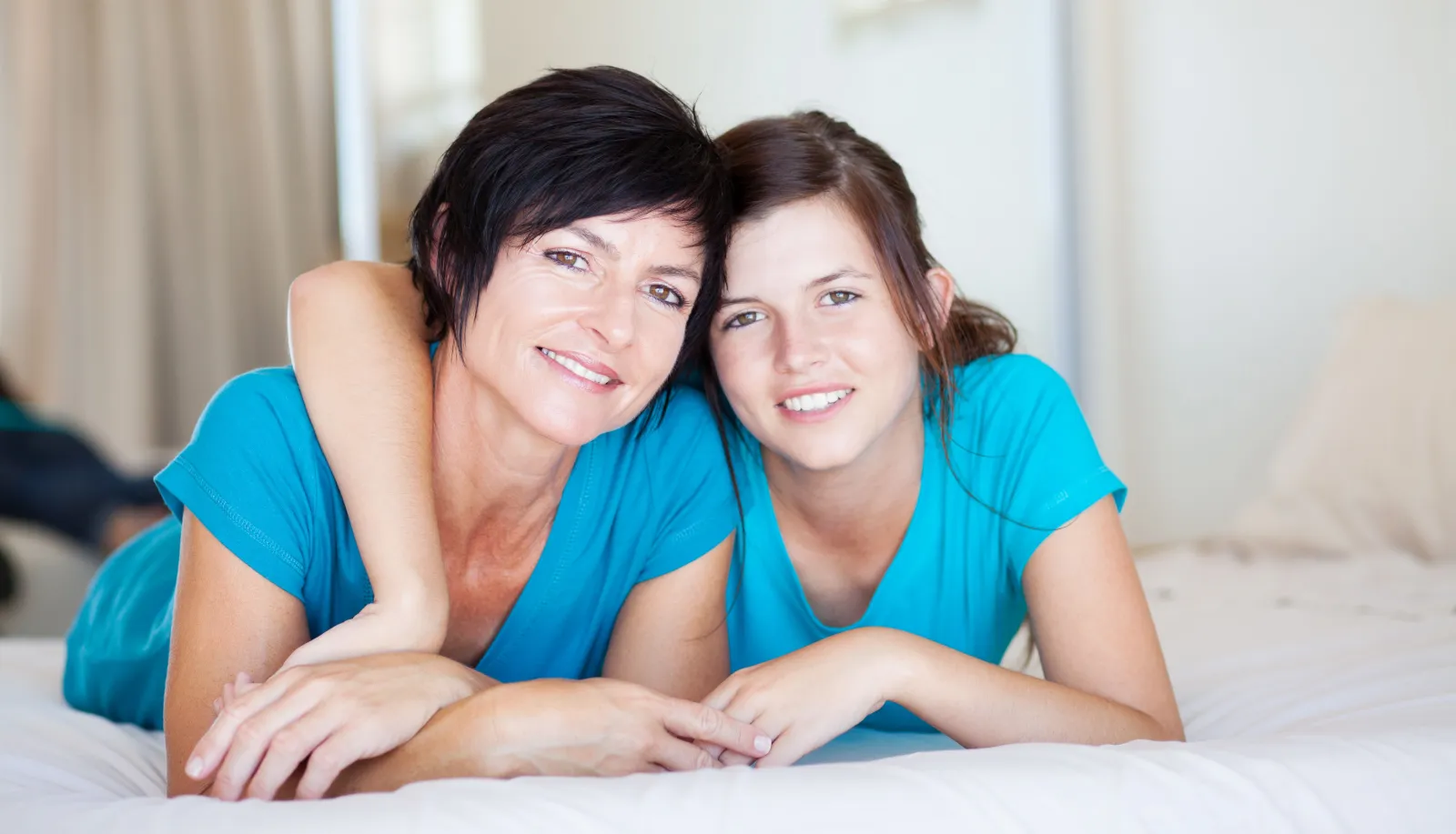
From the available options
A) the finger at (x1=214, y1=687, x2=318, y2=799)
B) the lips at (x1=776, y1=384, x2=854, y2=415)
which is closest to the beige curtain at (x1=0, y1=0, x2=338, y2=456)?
the lips at (x1=776, y1=384, x2=854, y2=415)

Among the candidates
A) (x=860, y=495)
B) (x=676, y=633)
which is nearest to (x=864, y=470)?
(x=860, y=495)

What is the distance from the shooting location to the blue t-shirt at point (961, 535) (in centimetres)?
126

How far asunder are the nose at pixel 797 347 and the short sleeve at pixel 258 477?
44 cm

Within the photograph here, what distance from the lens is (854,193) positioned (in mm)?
1265

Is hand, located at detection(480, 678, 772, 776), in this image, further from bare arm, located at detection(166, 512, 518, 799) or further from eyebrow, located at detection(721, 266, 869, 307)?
eyebrow, located at detection(721, 266, 869, 307)

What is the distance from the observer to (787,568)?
1347 millimetres

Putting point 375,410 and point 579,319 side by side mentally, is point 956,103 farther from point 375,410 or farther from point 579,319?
point 375,410

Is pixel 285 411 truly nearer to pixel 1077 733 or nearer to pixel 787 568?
pixel 787 568

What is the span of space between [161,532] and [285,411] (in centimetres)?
58

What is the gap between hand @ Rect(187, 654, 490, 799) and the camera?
844 mm

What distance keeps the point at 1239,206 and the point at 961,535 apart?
181cm

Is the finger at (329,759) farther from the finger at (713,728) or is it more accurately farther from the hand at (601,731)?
the finger at (713,728)

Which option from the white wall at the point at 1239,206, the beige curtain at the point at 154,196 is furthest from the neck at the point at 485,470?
the beige curtain at the point at 154,196

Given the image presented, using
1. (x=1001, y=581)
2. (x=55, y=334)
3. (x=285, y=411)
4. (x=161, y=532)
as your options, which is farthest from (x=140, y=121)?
(x=1001, y=581)
